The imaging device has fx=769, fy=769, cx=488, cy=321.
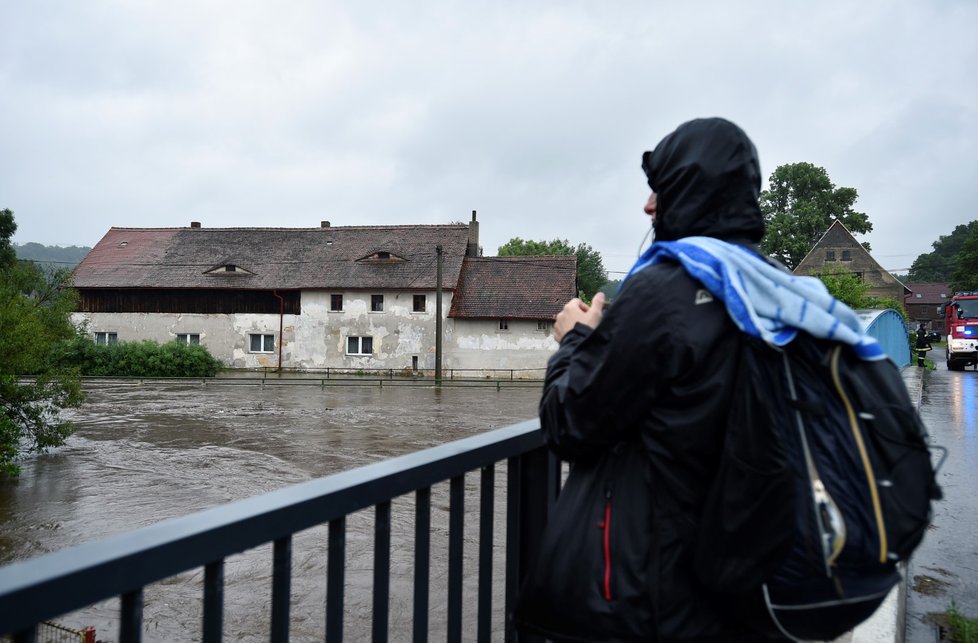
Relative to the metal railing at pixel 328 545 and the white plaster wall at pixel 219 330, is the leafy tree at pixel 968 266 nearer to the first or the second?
the white plaster wall at pixel 219 330

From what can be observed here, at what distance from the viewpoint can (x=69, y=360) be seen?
3809cm

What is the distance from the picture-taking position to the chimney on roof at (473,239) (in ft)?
153

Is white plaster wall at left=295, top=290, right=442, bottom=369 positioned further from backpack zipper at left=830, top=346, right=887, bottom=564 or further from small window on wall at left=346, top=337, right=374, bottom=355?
backpack zipper at left=830, top=346, right=887, bottom=564

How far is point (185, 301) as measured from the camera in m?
43.6

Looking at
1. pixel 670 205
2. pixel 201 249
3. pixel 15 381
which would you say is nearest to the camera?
pixel 670 205

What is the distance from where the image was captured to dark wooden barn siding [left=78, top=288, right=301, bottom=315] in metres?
43.0

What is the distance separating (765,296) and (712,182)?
0.98 feet

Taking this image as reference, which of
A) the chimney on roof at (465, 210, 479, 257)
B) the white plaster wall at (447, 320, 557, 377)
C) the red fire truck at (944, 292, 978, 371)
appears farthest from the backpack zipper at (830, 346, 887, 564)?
the chimney on roof at (465, 210, 479, 257)

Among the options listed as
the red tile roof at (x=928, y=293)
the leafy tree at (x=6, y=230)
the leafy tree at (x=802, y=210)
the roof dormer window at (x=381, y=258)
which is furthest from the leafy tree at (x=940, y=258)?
the leafy tree at (x=6, y=230)

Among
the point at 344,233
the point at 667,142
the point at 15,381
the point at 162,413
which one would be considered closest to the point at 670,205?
the point at 667,142

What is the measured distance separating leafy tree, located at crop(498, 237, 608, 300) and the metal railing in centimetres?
7075

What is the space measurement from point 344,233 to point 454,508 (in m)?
Result: 46.1

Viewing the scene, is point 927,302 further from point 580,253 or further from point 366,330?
point 366,330

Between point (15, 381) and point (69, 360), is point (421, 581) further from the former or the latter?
point (69, 360)
